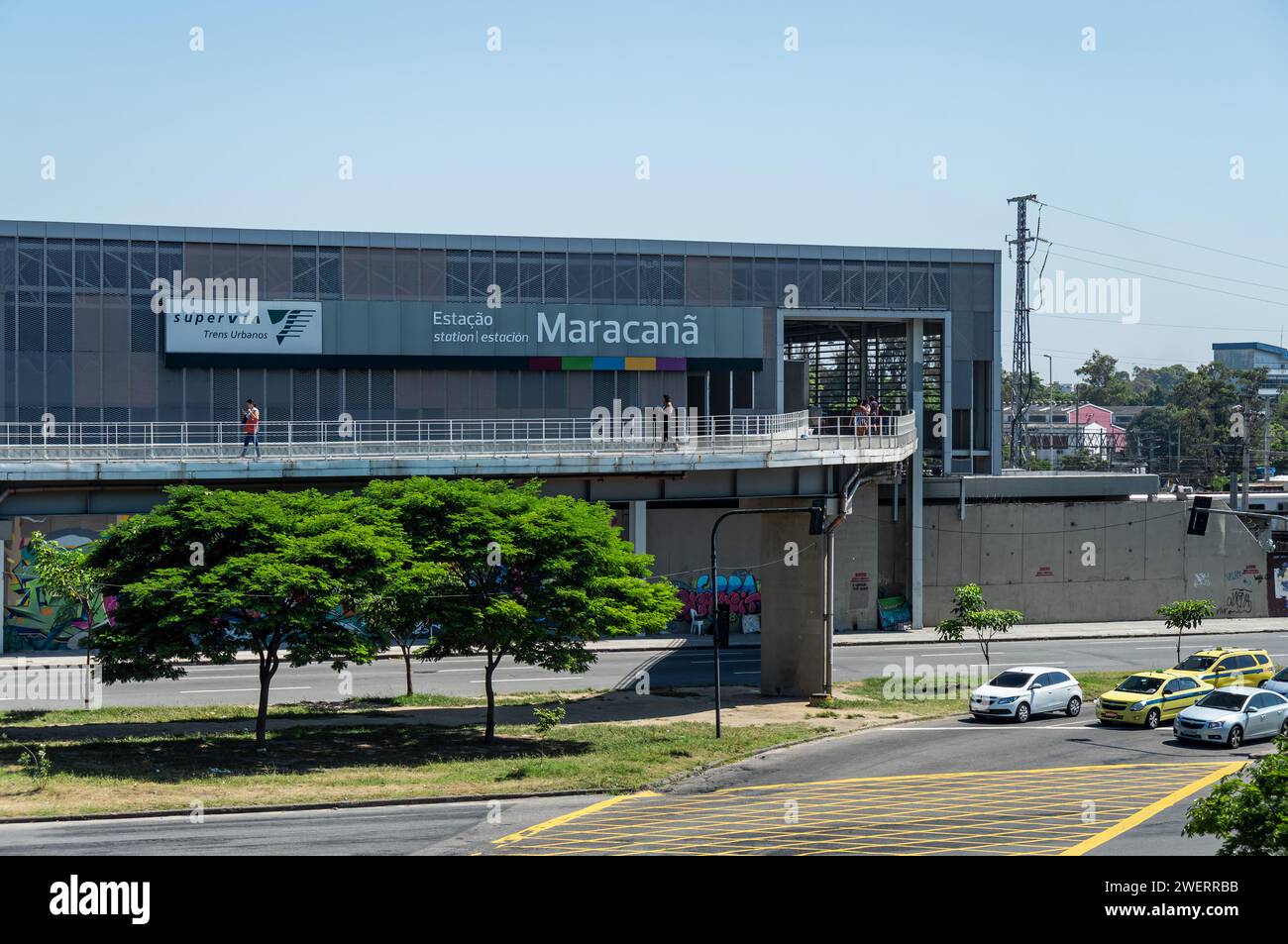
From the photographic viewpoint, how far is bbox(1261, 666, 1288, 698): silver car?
39906 mm

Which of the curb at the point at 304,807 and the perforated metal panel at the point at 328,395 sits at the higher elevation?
the perforated metal panel at the point at 328,395

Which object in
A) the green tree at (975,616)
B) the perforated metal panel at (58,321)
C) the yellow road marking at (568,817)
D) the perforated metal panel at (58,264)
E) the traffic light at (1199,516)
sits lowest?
the yellow road marking at (568,817)

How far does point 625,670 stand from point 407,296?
806 inches

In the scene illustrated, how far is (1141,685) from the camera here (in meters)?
39.5

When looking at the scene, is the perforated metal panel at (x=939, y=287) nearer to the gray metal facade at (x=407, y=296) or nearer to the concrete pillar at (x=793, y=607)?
the gray metal facade at (x=407, y=296)

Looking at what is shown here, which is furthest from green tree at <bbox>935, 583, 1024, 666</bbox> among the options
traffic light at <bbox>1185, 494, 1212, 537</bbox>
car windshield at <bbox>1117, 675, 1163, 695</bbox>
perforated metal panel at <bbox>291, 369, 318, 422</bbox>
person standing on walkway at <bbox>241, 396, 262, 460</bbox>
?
perforated metal panel at <bbox>291, 369, 318, 422</bbox>

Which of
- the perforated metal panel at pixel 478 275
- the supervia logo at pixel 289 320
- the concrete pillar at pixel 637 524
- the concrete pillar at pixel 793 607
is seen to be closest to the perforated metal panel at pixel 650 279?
the perforated metal panel at pixel 478 275

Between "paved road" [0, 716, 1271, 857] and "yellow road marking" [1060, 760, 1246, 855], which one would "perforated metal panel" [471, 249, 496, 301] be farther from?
"yellow road marking" [1060, 760, 1246, 855]

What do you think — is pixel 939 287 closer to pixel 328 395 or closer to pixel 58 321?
pixel 328 395

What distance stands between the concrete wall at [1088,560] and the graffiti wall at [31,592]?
1486 inches

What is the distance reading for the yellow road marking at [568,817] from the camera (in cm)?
2475
